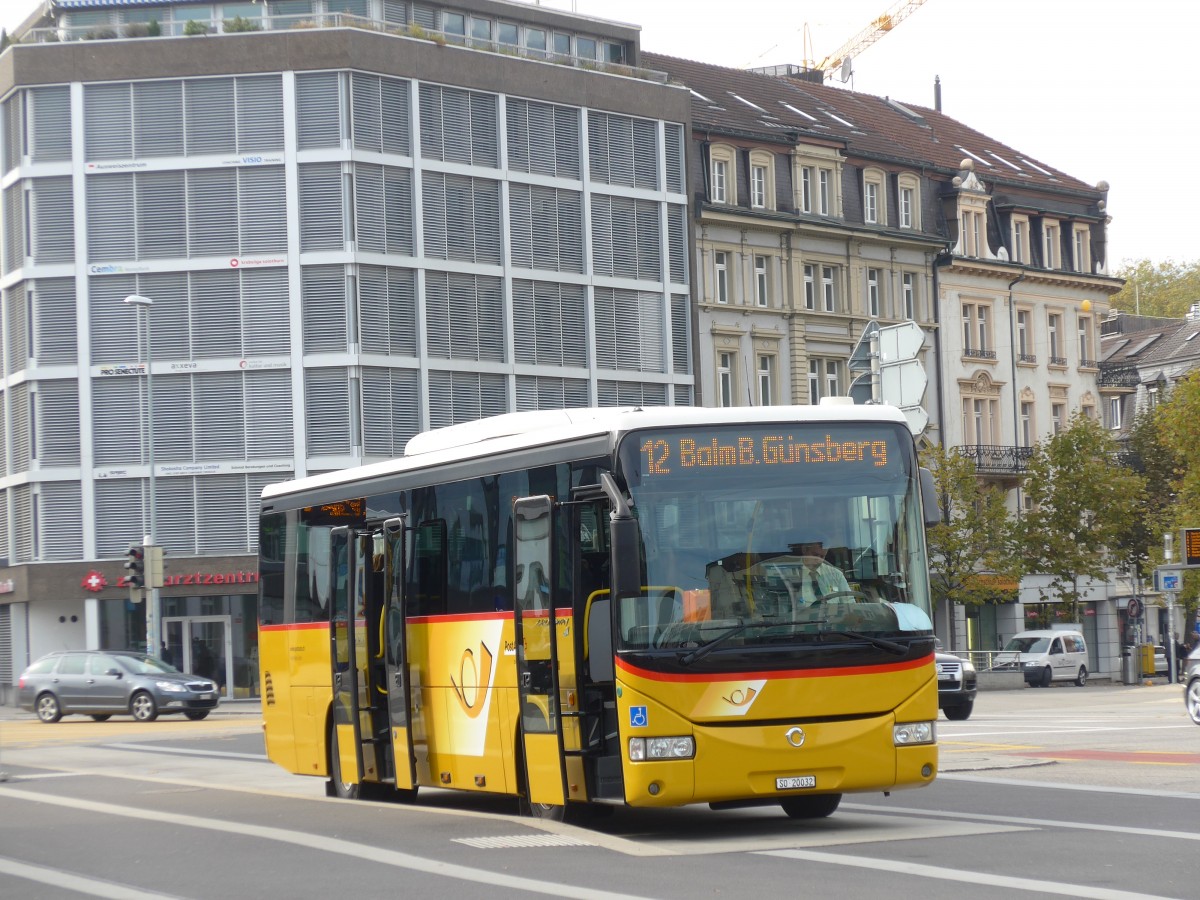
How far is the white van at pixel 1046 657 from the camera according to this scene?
56531mm

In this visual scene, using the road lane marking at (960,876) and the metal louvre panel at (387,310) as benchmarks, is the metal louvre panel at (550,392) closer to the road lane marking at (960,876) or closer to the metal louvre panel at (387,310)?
the metal louvre panel at (387,310)

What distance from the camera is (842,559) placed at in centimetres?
1305

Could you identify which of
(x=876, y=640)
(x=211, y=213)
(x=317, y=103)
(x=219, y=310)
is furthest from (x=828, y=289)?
(x=876, y=640)

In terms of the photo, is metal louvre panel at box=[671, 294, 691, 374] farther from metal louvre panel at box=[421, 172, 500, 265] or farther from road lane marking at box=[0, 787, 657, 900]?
road lane marking at box=[0, 787, 657, 900]

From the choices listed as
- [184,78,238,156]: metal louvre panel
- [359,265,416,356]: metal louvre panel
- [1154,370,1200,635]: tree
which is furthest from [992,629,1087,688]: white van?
[184,78,238,156]: metal louvre panel

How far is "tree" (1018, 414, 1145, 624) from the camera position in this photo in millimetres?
62000

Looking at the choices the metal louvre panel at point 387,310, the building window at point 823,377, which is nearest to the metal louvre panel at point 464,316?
the metal louvre panel at point 387,310

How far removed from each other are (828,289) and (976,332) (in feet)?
25.1

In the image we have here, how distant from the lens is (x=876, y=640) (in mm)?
13055

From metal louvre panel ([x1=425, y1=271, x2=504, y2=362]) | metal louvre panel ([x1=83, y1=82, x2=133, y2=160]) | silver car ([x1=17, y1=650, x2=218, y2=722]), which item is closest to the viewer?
silver car ([x1=17, y1=650, x2=218, y2=722])

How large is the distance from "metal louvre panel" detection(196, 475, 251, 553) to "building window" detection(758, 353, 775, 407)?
17.3 metres

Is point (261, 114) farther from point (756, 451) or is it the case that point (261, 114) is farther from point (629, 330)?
point (756, 451)

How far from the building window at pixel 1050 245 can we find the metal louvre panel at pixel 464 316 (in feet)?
83.3

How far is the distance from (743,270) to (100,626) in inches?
869
